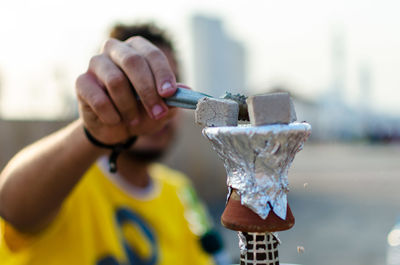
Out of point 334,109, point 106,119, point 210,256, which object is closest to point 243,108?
point 106,119

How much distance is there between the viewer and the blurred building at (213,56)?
18.2m

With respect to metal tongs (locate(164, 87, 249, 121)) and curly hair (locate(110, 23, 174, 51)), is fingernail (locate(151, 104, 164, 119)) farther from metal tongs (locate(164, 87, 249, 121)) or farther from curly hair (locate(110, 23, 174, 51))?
curly hair (locate(110, 23, 174, 51))

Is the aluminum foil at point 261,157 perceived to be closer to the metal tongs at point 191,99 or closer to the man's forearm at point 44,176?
the metal tongs at point 191,99

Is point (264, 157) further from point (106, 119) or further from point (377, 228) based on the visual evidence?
point (377, 228)

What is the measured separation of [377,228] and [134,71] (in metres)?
6.26

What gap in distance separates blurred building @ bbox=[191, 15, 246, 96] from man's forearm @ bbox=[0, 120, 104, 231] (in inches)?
660

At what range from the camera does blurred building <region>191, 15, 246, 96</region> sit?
18250 millimetres

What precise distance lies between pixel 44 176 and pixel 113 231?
2.19 ft

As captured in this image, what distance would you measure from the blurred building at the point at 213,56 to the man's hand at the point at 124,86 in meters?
17.0

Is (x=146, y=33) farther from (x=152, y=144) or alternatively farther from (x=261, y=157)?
(x=261, y=157)

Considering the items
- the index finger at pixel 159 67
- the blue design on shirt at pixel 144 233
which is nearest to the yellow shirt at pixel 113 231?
the blue design on shirt at pixel 144 233

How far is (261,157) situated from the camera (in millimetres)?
640

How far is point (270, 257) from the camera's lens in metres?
0.64

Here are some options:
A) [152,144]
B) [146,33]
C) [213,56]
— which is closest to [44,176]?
[152,144]
